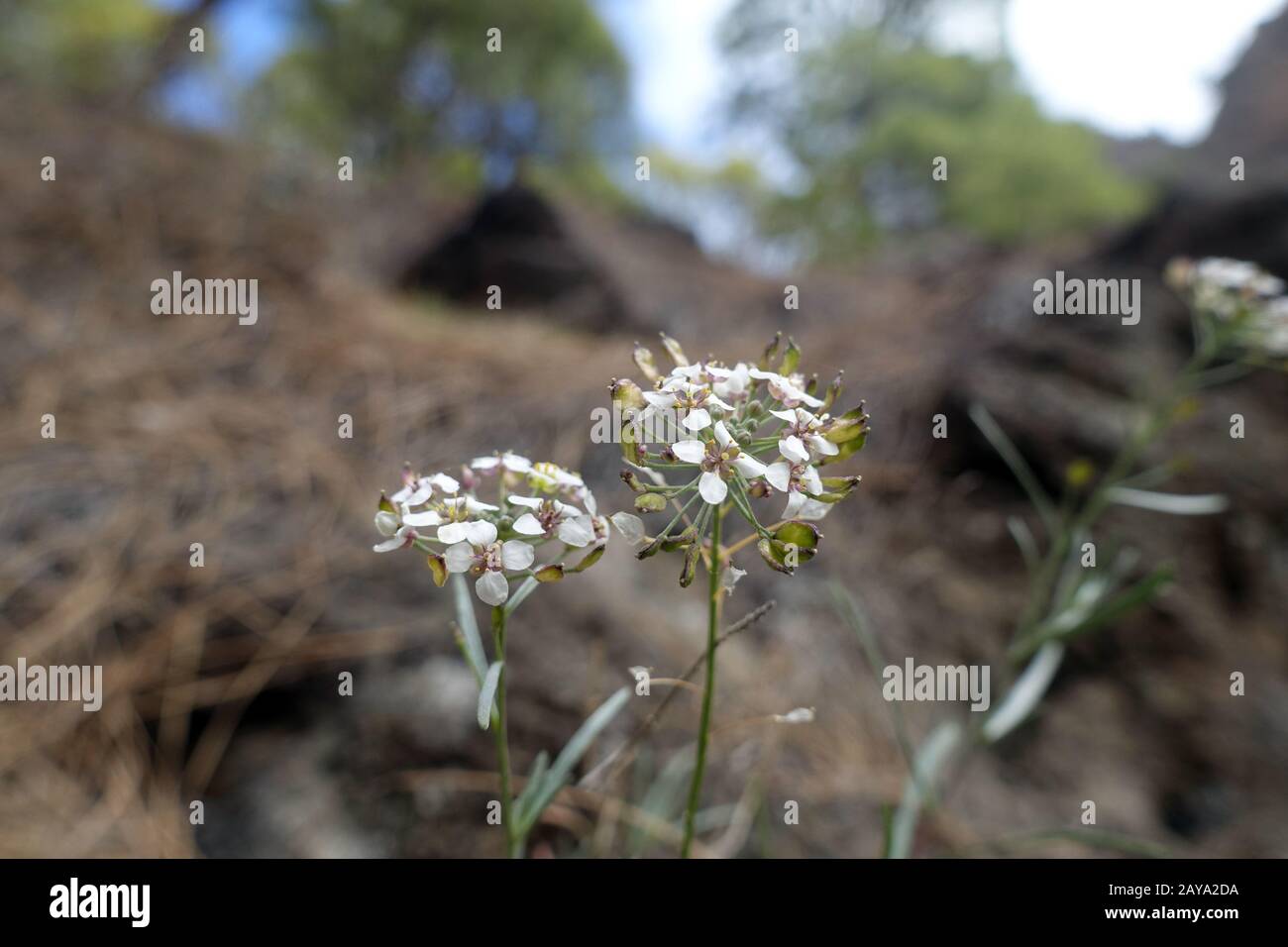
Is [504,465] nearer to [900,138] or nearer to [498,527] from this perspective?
[498,527]

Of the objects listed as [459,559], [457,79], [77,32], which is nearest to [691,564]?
[459,559]

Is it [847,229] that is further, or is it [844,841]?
[847,229]

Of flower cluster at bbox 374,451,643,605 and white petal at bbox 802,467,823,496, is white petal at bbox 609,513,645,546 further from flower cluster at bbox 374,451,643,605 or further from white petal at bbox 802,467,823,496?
white petal at bbox 802,467,823,496

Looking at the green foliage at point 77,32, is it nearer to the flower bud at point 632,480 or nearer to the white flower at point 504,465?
the white flower at point 504,465

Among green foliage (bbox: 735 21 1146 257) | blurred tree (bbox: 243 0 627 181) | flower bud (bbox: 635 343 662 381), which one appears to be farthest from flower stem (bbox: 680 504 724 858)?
blurred tree (bbox: 243 0 627 181)

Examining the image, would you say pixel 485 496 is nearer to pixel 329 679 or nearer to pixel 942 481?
pixel 329 679

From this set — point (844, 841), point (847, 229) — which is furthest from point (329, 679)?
point (847, 229)
